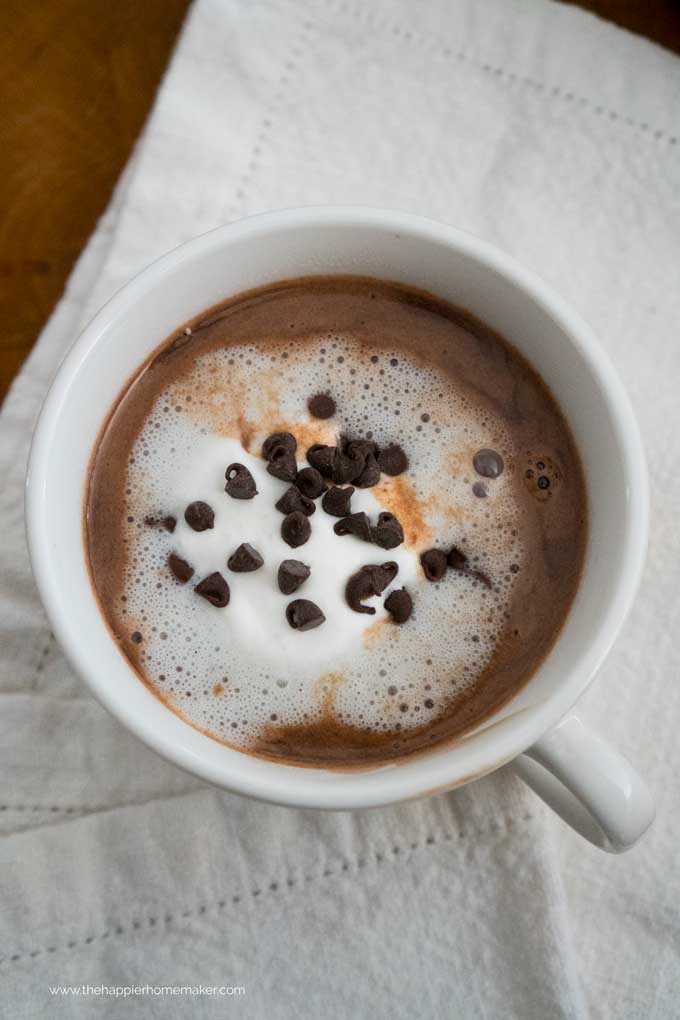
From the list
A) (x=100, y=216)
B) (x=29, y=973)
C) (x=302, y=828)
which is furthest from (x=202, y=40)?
(x=29, y=973)

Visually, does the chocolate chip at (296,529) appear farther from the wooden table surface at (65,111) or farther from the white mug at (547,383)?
the wooden table surface at (65,111)

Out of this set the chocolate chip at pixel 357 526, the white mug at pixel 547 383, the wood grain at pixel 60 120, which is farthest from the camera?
the wood grain at pixel 60 120

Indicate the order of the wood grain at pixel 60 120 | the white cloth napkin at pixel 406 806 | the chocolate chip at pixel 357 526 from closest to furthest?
the chocolate chip at pixel 357 526 < the white cloth napkin at pixel 406 806 < the wood grain at pixel 60 120

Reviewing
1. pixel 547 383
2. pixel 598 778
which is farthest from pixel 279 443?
pixel 598 778

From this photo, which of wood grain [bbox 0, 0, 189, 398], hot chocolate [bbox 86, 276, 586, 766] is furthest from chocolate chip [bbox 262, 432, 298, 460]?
wood grain [bbox 0, 0, 189, 398]

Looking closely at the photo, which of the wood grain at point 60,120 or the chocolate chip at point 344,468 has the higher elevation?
the chocolate chip at point 344,468

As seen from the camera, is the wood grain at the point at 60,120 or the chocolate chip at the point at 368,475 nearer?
the chocolate chip at the point at 368,475

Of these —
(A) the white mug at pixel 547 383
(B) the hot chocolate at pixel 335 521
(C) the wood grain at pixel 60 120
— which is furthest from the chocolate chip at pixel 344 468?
(C) the wood grain at pixel 60 120
